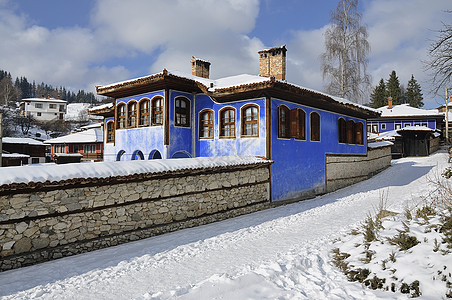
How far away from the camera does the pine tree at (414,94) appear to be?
174ft

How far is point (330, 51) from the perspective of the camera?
23641mm

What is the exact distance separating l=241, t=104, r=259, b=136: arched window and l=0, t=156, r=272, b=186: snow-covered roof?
9.00 ft

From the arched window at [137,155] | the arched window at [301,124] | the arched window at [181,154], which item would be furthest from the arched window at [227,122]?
the arched window at [137,155]

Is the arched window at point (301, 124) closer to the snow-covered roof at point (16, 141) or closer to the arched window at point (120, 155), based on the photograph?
the arched window at point (120, 155)

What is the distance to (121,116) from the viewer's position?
14.7 metres

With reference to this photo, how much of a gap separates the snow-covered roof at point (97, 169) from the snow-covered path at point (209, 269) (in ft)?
5.40

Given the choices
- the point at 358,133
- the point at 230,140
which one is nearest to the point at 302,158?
the point at 230,140

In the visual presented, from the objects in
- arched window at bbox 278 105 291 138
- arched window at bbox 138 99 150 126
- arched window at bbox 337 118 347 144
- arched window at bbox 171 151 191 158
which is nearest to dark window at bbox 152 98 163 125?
arched window at bbox 138 99 150 126

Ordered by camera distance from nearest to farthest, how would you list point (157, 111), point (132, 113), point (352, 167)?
point (157, 111) < point (132, 113) < point (352, 167)

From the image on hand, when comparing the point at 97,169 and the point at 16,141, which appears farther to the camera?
the point at 16,141

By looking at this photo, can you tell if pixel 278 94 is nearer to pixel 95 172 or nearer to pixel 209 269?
pixel 95 172

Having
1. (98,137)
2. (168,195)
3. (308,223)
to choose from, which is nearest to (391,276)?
(308,223)

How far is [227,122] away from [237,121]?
0.60m

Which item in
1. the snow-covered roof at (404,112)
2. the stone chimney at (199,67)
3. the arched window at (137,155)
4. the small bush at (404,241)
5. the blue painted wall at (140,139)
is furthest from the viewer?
the snow-covered roof at (404,112)
